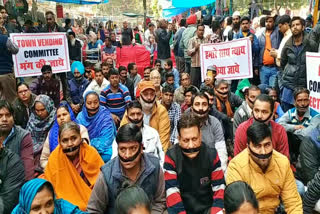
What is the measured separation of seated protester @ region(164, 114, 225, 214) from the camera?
3047mm

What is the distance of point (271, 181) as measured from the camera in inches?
116

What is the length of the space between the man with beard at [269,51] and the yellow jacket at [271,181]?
4.10 metres

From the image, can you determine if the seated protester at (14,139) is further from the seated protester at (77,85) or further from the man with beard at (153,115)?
the seated protester at (77,85)

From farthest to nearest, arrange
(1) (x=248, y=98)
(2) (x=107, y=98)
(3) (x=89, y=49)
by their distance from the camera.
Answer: (3) (x=89, y=49) < (2) (x=107, y=98) < (1) (x=248, y=98)

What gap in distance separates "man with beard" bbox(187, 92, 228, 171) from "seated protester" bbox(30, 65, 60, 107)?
128 inches

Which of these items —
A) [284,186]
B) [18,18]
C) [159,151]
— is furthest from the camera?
[18,18]

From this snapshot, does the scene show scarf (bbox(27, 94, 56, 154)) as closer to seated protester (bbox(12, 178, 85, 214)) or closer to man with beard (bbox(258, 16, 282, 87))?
seated protester (bbox(12, 178, 85, 214))

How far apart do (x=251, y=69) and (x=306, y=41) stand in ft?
5.46

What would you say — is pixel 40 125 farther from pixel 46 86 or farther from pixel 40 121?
pixel 46 86

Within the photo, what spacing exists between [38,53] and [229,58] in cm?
366

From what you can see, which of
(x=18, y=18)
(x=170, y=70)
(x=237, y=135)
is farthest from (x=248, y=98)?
(x=18, y=18)

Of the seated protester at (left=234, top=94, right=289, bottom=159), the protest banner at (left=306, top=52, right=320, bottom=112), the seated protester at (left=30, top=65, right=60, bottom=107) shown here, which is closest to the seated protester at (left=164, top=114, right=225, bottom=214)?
the seated protester at (left=234, top=94, right=289, bottom=159)

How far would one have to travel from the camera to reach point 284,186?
2980 mm

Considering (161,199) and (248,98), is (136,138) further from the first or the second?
(248,98)
